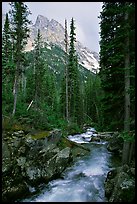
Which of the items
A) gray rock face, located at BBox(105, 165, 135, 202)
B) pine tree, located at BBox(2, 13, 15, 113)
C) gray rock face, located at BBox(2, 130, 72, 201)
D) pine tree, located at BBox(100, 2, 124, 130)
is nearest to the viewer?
gray rock face, located at BBox(105, 165, 135, 202)

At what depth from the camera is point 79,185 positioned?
13.2 m

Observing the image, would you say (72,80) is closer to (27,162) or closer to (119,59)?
(119,59)

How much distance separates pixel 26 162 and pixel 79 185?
10.8 feet

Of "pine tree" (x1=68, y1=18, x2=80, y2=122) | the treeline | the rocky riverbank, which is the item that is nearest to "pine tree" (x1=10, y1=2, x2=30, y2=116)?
the treeline

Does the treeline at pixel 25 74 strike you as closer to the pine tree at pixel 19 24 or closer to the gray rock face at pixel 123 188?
the pine tree at pixel 19 24

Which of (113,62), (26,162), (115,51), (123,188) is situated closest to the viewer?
(123,188)

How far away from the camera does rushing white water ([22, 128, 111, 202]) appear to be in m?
11.7

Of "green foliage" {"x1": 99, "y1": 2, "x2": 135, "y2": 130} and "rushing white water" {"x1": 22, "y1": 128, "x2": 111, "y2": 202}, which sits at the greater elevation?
"green foliage" {"x1": 99, "y1": 2, "x2": 135, "y2": 130}

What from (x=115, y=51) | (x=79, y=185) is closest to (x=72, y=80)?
(x=115, y=51)

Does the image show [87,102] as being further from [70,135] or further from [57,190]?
[57,190]

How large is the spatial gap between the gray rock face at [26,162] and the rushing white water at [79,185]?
0.62 metres

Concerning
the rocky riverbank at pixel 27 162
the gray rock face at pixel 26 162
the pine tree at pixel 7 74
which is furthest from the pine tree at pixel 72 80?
the gray rock face at pixel 26 162

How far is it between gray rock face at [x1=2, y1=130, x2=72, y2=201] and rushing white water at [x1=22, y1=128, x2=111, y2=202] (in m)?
0.62

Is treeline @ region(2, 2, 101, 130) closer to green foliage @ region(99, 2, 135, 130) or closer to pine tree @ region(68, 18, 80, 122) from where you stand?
pine tree @ region(68, 18, 80, 122)
